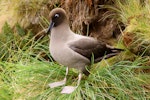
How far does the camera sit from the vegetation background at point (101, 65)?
3.31m

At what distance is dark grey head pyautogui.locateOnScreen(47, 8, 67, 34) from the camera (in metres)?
3.29

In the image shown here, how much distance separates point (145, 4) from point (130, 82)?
3.09 ft

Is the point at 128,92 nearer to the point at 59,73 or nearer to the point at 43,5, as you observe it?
the point at 59,73

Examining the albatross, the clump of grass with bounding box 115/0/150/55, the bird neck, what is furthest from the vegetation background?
the bird neck

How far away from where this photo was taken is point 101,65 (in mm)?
3646

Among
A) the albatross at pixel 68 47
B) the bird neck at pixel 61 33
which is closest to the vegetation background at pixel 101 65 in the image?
the albatross at pixel 68 47

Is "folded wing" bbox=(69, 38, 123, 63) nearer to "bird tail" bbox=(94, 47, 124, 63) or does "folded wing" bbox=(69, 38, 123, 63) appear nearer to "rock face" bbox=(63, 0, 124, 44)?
"bird tail" bbox=(94, 47, 124, 63)

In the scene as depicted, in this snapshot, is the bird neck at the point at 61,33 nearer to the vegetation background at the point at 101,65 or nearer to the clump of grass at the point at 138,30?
the vegetation background at the point at 101,65

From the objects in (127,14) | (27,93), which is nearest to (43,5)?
(127,14)

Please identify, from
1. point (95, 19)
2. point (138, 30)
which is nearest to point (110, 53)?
point (138, 30)

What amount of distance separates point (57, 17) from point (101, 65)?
2.09 ft

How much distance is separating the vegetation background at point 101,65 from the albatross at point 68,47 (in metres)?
0.10

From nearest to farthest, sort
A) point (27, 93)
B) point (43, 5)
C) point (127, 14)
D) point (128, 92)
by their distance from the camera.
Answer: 1. point (128, 92)
2. point (27, 93)
3. point (127, 14)
4. point (43, 5)

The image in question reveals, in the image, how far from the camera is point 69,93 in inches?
130
